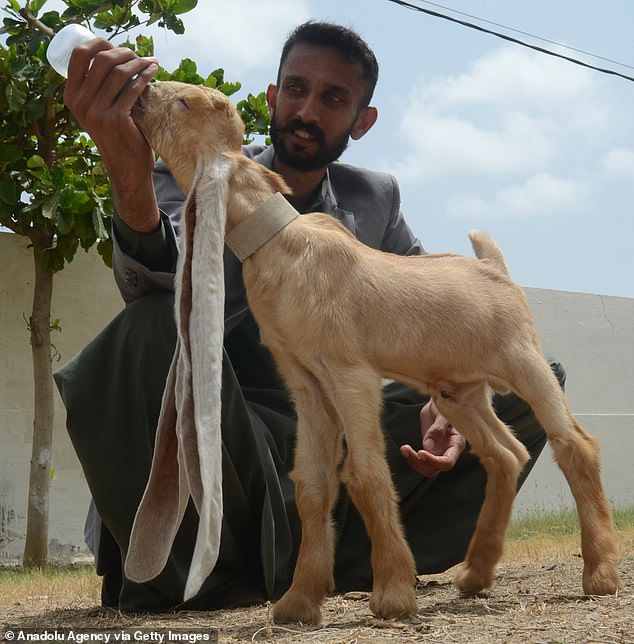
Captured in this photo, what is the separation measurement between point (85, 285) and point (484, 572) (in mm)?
4578

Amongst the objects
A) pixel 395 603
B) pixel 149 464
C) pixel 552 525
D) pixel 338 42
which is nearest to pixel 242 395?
pixel 149 464

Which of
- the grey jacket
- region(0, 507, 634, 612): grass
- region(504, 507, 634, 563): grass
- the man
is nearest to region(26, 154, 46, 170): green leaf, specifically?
the grey jacket

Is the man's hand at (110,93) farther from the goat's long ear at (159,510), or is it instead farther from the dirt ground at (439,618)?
the dirt ground at (439,618)

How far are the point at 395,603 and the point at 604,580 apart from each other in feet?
2.31

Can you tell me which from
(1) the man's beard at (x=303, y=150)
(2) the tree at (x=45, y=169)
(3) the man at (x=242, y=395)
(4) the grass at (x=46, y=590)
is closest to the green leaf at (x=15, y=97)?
(2) the tree at (x=45, y=169)

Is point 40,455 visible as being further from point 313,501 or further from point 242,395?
point 313,501

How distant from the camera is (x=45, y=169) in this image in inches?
213

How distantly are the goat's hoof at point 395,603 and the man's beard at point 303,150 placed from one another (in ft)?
6.35

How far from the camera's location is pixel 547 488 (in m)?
8.66

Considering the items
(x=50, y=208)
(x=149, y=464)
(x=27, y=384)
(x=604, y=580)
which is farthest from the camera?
(x=27, y=384)

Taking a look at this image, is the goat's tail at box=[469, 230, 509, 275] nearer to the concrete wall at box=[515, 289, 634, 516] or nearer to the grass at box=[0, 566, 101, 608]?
the grass at box=[0, 566, 101, 608]

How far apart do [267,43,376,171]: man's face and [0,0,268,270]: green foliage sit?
193 centimetres

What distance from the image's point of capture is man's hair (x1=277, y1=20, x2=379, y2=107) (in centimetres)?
361

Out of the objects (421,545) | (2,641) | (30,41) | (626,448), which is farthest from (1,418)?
(626,448)
